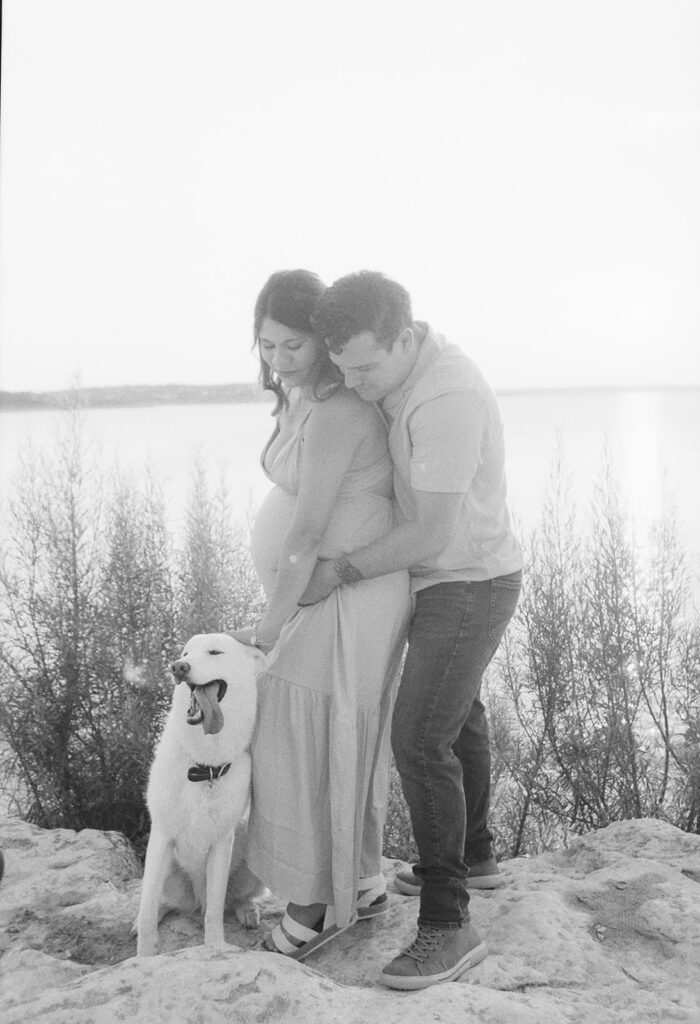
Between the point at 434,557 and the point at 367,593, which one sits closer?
the point at 434,557

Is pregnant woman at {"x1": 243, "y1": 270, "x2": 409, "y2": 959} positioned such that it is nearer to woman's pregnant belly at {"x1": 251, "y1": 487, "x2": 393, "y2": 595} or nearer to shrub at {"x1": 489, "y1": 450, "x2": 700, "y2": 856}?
woman's pregnant belly at {"x1": 251, "y1": 487, "x2": 393, "y2": 595}

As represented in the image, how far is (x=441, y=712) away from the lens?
2660 mm

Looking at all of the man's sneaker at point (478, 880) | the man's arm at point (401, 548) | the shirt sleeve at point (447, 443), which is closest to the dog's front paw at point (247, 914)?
the man's sneaker at point (478, 880)

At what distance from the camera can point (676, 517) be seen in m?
6.36

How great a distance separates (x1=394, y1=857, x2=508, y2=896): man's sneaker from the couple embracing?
1.48 feet

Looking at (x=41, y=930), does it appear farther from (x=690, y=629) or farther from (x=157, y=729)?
(x=690, y=629)

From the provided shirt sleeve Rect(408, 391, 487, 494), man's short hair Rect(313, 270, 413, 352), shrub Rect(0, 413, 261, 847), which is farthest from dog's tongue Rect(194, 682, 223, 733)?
shrub Rect(0, 413, 261, 847)

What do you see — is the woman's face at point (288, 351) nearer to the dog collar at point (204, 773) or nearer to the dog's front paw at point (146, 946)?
the dog collar at point (204, 773)

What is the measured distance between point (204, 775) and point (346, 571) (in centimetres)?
85

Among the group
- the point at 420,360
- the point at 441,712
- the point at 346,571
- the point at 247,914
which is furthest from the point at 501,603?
the point at 247,914

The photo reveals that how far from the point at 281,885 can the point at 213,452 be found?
4488mm

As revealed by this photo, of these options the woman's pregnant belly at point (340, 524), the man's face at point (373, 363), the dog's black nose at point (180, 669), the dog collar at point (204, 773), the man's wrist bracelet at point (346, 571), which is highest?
the man's face at point (373, 363)

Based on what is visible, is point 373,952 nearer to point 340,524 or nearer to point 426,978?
point 426,978

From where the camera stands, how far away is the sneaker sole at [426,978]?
2561 millimetres
